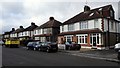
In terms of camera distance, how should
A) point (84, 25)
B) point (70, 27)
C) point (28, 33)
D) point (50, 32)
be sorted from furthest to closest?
1. point (28, 33)
2. point (50, 32)
3. point (70, 27)
4. point (84, 25)

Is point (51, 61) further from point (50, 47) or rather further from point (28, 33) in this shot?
point (28, 33)

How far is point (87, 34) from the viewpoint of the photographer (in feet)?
115

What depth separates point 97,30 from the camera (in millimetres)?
33031

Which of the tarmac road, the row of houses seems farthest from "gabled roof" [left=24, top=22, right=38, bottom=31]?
the tarmac road

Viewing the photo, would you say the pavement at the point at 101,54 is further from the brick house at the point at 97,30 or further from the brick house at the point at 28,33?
the brick house at the point at 28,33

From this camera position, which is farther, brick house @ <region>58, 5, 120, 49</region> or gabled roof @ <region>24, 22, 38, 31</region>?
gabled roof @ <region>24, 22, 38, 31</region>

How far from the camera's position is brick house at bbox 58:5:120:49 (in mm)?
32938

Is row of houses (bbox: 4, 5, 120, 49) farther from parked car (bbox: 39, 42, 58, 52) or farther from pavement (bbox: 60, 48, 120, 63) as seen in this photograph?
parked car (bbox: 39, 42, 58, 52)

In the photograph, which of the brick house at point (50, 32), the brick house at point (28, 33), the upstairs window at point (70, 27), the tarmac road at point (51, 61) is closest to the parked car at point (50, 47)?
the tarmac road at point (51, 61)

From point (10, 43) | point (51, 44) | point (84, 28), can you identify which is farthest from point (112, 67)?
point (10, 43)

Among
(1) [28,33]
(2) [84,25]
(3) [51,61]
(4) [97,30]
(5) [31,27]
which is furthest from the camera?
(5) [31,27]

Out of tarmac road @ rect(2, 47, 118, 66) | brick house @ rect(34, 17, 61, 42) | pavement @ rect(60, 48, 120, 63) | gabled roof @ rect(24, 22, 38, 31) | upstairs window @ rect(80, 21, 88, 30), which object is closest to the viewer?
tarmac road @ rect(2, 47, 118, 66)

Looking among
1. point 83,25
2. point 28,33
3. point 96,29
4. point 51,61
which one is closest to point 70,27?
point 83,25

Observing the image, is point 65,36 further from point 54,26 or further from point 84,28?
point 54,26
